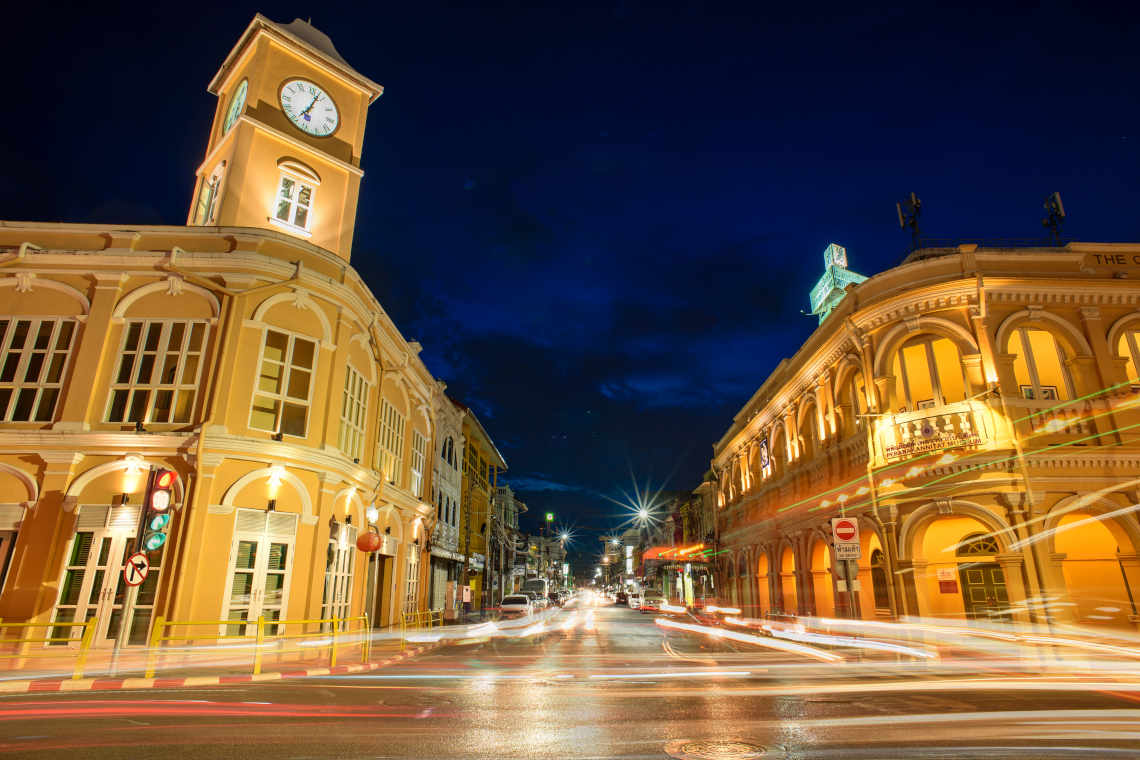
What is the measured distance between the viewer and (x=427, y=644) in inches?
835

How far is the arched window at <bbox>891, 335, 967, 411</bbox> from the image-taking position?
2048 centimetres

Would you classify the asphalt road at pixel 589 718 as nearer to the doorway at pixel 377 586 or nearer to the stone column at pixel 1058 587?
the stone column at pixel 1058 587

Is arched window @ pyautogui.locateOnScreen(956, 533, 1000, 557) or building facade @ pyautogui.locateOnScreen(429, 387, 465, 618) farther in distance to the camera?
building facade @ pyautogui.locateOnScreen(429, 387, 465, 618)

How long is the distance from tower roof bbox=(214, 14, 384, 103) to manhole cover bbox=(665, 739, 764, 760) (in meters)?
25.3

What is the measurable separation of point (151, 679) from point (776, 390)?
29.6 meters

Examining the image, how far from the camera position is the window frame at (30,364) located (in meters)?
17.0

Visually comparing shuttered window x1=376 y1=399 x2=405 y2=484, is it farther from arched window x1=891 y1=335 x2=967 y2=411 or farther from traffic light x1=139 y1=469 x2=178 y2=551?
arched window x1=891 y1=335 x2=967 y2=411

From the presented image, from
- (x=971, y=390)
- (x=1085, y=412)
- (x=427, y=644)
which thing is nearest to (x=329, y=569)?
(x=427, y=644)

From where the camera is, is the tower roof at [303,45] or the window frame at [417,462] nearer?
the tower roof at [303,45]

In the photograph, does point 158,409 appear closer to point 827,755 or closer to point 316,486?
point 316,486

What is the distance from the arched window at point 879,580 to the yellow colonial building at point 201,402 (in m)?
18.2

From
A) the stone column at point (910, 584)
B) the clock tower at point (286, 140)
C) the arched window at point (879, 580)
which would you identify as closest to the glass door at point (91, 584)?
the clock tower at point (286, 140)

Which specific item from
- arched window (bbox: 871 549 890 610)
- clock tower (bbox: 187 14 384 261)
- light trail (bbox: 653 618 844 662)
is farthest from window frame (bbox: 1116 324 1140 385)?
clock tower (bbox: 187 14 384 261)

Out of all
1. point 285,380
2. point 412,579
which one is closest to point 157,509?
point 285,380
